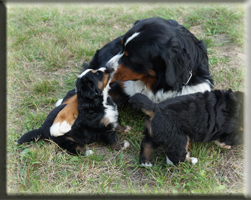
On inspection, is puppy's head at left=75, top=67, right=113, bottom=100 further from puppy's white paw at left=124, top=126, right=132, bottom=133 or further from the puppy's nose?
puppy's white paw at left=124, top=126, right=132, bottom=133

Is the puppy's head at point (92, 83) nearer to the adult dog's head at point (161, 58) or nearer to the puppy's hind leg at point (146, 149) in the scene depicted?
the adult dog's head at point (161, 58)

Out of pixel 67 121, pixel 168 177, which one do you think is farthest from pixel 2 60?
pixel 168 177

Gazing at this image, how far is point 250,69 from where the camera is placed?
386 cm

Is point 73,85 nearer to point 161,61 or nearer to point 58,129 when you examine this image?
point 58,129

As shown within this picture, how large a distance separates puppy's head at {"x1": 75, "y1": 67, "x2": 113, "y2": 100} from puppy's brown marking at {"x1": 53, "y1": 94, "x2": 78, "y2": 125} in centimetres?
17

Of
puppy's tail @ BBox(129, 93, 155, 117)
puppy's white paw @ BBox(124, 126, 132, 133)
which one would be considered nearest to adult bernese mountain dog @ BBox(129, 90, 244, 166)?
puppy's tail @ BBox(129, 93, 155, 117)

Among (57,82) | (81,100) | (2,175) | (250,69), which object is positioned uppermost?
(250,69)

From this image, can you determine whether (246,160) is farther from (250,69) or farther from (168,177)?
(250,69)

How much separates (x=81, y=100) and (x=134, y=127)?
0.84 meters

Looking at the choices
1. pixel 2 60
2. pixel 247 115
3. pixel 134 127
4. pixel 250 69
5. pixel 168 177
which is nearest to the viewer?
pixel 168 177

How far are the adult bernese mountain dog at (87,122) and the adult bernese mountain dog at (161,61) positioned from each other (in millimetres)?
130

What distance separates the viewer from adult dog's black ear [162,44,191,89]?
Answer: 252cm

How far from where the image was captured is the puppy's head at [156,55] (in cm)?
254

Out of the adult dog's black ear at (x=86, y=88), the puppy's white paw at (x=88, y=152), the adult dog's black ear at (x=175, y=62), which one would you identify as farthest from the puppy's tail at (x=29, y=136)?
the adult dog's black ear at (x=175, y=62)
